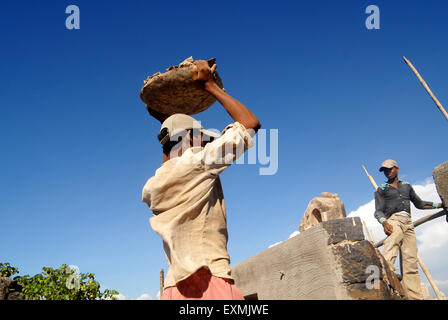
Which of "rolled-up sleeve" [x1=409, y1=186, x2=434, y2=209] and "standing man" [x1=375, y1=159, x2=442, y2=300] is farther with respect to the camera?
"rolled-up sleeve" [x1=409, y1=186, x2=434, y2=209]

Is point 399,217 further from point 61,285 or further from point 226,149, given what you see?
point 61,285

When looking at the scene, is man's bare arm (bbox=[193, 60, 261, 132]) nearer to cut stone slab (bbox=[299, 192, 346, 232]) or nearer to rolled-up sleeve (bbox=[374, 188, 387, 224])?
rolled-up sleeve (bbox=[374, 188, 387, 224])

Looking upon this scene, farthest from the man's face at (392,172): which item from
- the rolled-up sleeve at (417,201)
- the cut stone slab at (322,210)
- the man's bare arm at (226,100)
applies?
the man's bare arm at (226,100)

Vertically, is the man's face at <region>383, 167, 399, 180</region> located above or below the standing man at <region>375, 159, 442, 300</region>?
above

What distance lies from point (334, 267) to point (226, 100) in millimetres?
1468

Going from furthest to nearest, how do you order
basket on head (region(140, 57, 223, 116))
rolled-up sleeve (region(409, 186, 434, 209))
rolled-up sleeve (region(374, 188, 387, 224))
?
1. rolled-up sleeve (region(374, 188, 387, 224))
2. rolled-up sleeve (region(409, 186, 434, 209))
3. basket on head (region(140, 57, 223, 116))

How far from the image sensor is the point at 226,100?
88.4 inches

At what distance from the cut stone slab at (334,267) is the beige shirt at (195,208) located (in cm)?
96

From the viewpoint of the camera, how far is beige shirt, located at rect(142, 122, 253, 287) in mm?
1917

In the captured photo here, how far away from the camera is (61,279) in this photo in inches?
360

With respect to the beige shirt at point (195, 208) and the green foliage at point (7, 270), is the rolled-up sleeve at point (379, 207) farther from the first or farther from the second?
the green foliage at point (7, 270)

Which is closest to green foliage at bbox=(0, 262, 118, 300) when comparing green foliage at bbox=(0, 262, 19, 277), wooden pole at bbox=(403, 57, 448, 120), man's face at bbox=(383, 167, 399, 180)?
green foliage at bbox=(0, 262, 19, 277)

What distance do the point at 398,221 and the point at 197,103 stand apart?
12.3 ft
